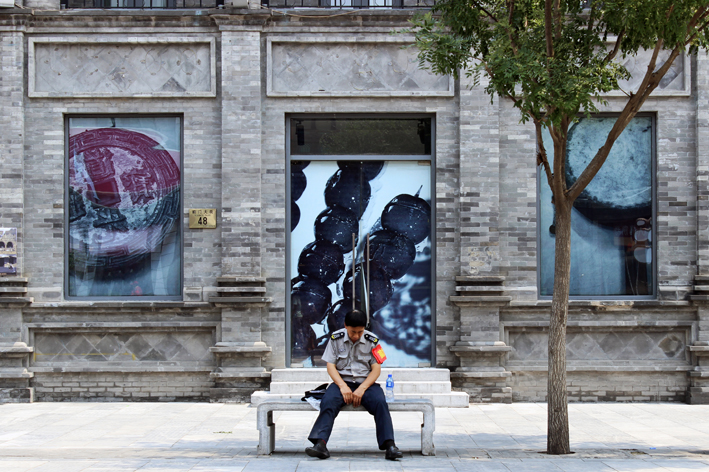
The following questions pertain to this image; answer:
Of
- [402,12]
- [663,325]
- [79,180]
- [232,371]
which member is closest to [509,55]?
[402,12]

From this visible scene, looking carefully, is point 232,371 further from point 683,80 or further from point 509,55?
point 683,80

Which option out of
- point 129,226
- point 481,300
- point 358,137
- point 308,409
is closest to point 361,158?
point 358,137

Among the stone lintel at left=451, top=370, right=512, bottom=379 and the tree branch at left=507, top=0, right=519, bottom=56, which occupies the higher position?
the tree branch at left=507, top=0, right=519, bottom=56

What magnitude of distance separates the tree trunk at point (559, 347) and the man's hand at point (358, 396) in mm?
1995

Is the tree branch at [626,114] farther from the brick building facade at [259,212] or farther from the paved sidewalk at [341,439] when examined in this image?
the brick building facade at [259,212]

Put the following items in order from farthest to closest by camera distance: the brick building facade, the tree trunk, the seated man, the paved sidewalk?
the brick building facade, the tree trunk, the seated man, the paved sidewalk

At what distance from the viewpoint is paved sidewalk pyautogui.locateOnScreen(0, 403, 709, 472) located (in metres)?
6.91

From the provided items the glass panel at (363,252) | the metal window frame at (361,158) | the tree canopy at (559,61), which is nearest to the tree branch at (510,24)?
the tree canopy at (559,61)

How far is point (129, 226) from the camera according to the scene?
11.2 metres

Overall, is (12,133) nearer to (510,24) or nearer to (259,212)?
(259,212)

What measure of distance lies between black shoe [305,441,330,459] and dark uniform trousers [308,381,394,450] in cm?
6

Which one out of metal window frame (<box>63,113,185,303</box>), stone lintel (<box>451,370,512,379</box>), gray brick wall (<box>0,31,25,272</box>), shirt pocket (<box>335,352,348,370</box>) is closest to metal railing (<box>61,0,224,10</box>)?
gray brick wall (<box>0,31,25,272</box>)

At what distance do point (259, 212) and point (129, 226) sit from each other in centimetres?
210

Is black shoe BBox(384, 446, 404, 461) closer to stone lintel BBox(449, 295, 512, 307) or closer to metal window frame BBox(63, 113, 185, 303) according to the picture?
stone lintel BBox(449, 295, 512, 307)
